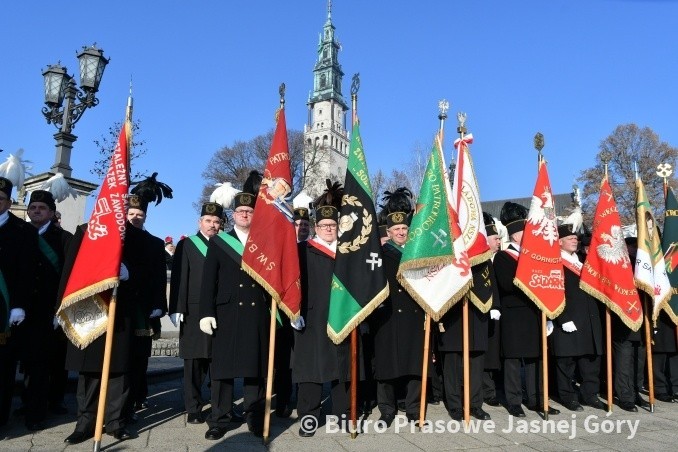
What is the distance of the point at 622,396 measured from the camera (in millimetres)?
6992

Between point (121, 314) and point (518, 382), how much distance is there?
4.86 m

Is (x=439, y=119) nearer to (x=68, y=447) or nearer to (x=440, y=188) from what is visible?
(x=440, y=188)

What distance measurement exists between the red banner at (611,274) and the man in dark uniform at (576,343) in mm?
202

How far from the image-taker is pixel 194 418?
5.68 m

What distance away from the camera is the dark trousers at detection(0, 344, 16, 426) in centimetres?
504

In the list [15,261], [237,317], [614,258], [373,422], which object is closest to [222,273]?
[237,317]

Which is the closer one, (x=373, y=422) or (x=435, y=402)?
(x=373, y=422)

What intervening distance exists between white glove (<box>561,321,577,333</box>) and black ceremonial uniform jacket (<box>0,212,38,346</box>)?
6.31 meters

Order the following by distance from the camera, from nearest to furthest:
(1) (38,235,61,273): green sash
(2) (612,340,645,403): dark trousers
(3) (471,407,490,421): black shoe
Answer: (1) (38,235,61,273): green sash < (3) (471,407,490,421): black shoe < (2) (612,340,645,403): dark trousers

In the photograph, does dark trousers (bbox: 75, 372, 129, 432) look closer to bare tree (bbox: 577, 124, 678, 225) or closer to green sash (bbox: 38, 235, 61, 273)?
green sash (bbox: 38, 235, 61, 273)

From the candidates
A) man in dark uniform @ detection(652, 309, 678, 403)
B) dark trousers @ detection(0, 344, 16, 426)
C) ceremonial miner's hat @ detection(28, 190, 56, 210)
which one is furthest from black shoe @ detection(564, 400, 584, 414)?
ceremonial miner's hat @ detection(28, 190, 56, 210)

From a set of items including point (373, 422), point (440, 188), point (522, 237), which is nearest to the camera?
point (373, 422)

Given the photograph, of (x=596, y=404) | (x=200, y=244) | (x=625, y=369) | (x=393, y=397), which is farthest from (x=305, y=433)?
(x=625, y=369)

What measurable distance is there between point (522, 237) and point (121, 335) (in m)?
4.97
